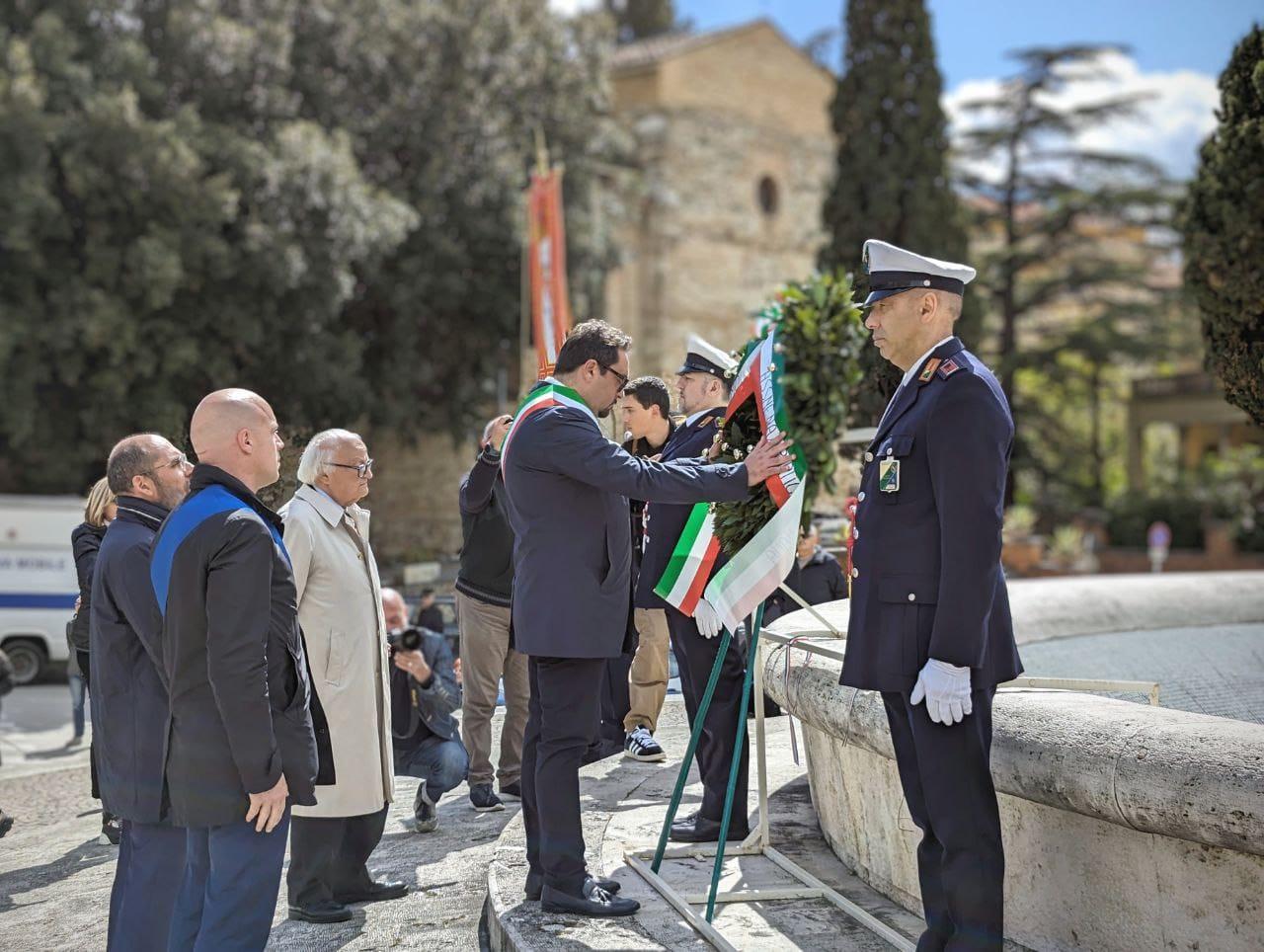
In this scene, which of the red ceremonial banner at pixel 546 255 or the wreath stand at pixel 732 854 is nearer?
the wreath stand at pixel 732 854

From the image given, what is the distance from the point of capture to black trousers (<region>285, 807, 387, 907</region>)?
486cm

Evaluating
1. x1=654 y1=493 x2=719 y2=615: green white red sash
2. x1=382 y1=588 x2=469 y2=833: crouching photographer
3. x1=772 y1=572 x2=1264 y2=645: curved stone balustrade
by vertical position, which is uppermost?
x1=654 y1=493 x2=719 y2=615: green white red sash

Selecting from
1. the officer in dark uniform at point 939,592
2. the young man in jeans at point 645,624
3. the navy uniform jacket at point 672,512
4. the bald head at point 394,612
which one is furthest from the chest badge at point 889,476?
the bald head at point 394,612

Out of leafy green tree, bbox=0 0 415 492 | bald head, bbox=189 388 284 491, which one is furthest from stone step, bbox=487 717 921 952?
leafy green tree, bbox=0 0 415 492

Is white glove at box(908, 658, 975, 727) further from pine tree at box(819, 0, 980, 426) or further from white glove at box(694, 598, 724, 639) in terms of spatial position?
pine tree at box(819, 0, 980, 426)

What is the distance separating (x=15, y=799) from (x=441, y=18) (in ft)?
64.0

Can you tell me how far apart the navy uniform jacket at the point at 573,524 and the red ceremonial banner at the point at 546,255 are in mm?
15167

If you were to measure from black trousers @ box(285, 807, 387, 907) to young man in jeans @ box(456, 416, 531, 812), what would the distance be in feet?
4.49

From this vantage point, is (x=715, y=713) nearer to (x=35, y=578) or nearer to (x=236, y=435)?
(x=236, y=435)

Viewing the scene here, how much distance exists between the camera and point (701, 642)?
520 centimetres

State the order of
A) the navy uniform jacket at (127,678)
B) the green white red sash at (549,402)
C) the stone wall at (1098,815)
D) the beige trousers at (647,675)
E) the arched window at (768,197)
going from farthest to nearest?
the arched window at (768,197), the beige trousers at (647,675), the green white red sash at (549,402), the navy uniform jacket at (127,678), the stone wall at (1098,815)

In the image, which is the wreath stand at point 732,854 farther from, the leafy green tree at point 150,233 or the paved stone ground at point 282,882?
the leafy green tree at point 150,233

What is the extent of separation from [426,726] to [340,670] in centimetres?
125

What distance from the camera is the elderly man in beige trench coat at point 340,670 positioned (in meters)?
4.78
